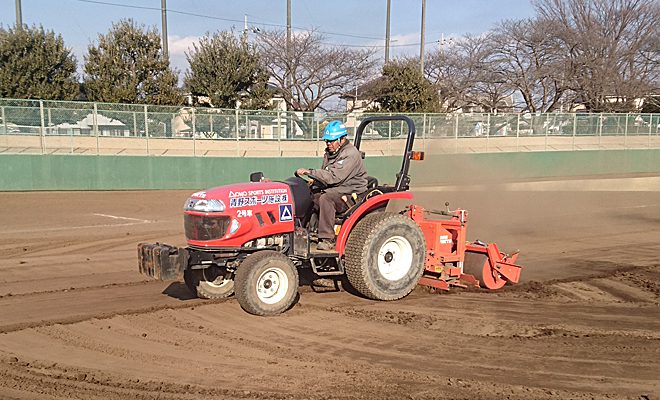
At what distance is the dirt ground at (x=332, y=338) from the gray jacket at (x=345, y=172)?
3.86ft

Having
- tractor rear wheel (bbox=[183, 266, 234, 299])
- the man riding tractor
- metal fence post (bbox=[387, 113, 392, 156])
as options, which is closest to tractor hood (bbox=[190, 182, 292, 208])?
the man riding tractor

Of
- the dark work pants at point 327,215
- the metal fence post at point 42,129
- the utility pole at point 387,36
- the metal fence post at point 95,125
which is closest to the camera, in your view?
the dark work pants at point 327,215

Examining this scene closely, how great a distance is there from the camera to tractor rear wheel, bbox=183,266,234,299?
6078mm

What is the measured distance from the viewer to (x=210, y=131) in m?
19.3

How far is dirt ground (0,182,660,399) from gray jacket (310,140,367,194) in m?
1.18

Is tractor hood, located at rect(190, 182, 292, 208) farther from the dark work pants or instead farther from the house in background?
the house in background

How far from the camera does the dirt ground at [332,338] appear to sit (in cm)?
400

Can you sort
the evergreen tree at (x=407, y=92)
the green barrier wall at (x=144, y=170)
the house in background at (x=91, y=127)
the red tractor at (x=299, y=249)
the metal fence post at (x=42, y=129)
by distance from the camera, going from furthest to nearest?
the evergreen tree at (x=407, y=92) < the house in background at (x=91, y=127) < the metal fence post at (x=42, y=129) < the green barrier wall at (x=144, y=170) < the red tractor at (x=299, y=249)

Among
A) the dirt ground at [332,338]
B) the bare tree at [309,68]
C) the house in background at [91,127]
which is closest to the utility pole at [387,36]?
the bare tree at [309,68]

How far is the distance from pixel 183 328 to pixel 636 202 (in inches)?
578

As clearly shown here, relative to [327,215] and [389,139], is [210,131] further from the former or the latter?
[327,215]

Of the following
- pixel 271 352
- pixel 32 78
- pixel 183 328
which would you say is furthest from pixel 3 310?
pixel 32 78

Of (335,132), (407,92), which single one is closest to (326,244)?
(335,132)

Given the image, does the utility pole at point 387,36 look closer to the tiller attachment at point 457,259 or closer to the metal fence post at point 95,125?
the metal fence post at point 95,125
